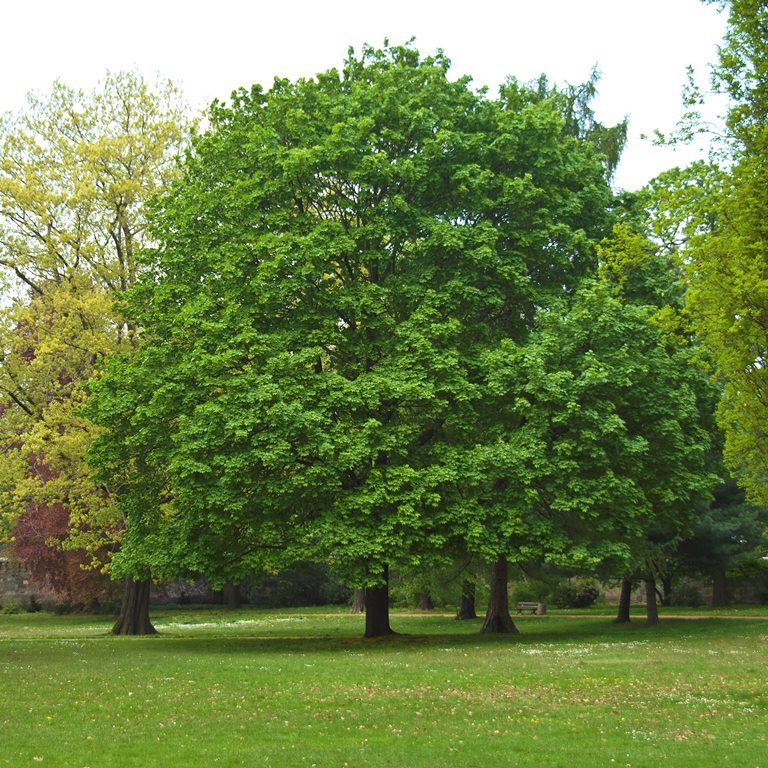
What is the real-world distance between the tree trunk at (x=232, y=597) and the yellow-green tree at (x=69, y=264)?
2308 cm

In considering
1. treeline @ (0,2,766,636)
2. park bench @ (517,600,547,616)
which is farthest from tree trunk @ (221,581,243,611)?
treeline @ (0,2,766,636)

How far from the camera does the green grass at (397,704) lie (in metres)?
11.1

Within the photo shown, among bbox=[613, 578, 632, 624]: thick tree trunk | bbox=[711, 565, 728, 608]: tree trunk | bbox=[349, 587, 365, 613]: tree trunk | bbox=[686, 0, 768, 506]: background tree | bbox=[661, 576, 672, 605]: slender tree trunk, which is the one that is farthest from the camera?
bbox=[349, 587, 365, 613]: tree trunk

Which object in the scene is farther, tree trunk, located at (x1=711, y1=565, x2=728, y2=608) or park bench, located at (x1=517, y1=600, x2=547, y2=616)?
park bench, located at (x1=517, y1=600, x2=547, y2=616)

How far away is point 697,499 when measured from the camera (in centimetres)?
2948

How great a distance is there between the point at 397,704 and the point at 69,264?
82.1 ft

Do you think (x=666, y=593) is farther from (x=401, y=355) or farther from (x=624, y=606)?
(x=401, y=355)

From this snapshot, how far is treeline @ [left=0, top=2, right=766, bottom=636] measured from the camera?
76.0 ft

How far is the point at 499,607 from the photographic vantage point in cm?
2878

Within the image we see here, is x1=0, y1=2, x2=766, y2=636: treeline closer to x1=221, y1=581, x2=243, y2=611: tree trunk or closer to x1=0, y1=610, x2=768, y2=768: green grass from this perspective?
x1=0, y1=610, x2=768, y2=768: green grass

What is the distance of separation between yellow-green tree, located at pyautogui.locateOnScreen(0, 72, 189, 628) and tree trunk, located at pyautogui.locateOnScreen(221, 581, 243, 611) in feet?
75.7

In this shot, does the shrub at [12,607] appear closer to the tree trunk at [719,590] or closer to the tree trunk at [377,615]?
the tree trunk at [377,615]

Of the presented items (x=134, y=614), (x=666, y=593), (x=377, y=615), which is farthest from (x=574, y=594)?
(x=134, y=614)

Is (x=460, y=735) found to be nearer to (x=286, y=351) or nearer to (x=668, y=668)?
(x=668, y=668)
